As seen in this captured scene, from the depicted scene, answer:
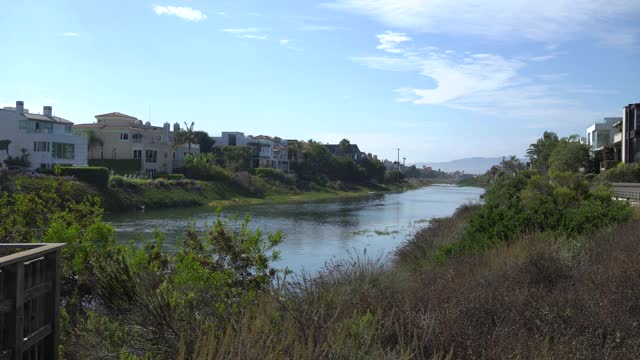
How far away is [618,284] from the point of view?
856cm

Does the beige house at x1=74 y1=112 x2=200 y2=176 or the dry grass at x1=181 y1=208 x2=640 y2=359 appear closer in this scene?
the dry grass at x1=181 y1=208 x2=640 y2=359

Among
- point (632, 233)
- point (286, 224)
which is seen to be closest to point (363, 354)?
point (632, 233)

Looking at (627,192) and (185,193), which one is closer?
(627,192)

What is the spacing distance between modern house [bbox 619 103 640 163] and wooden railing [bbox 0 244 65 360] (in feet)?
202

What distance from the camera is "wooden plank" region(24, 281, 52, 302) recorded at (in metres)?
5.52

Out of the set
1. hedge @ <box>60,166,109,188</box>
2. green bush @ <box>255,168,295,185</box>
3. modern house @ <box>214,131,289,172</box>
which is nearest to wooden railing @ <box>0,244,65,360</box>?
hedge @ <box>60,166,109,188</box>

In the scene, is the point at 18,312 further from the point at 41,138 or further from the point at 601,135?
the point at 601,135

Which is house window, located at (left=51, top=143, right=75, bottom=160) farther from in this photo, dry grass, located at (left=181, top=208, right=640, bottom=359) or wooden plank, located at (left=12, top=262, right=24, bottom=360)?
wooden plank, located at (left=12, top=262, right=24, bottom=360)

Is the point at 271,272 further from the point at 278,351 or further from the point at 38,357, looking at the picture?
the point at 278,351

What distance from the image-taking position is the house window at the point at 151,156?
78969 mm

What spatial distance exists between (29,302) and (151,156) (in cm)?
7653

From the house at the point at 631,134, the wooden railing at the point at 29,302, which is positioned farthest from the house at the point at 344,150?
the wooden railing at the point at 29,302

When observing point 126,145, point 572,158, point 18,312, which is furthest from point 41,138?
point 18,312

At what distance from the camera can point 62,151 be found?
64188mm
